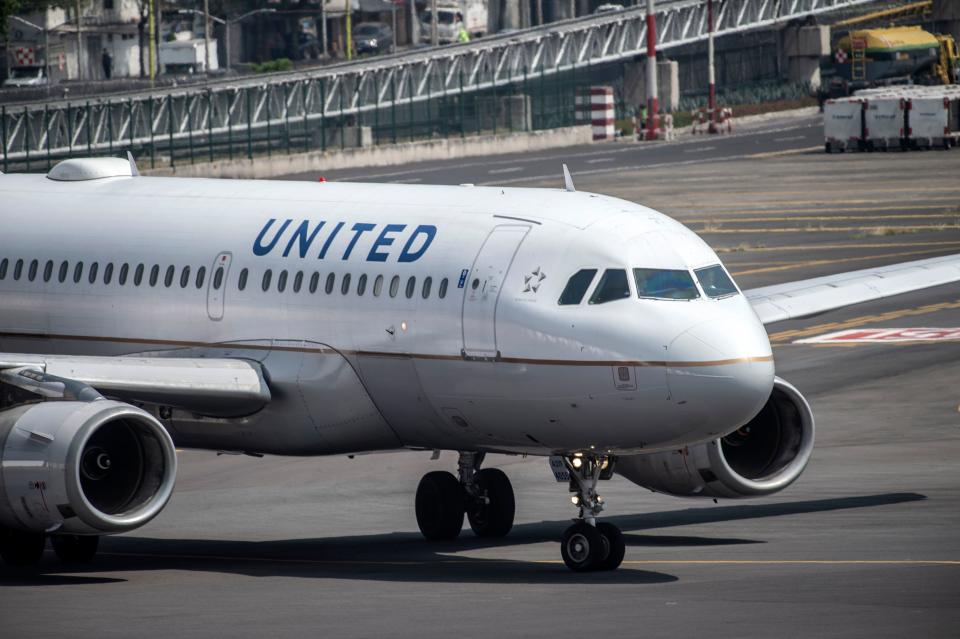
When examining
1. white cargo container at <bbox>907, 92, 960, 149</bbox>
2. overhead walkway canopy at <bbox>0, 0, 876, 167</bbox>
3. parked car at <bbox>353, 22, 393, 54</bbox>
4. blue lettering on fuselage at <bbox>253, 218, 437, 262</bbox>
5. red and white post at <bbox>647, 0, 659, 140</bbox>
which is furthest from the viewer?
parked car at <bbox>353, 22, 393, 54</bbox>

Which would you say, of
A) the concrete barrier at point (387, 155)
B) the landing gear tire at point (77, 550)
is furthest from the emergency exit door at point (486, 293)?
the concrete barrier at point (387, 155)

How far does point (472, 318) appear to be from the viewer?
2500 cm

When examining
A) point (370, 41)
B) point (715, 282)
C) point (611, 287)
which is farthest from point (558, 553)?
point (370, 41)

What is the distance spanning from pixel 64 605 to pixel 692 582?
7665mm

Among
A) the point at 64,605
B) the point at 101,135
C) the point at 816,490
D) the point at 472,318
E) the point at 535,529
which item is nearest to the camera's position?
the point at 64,605

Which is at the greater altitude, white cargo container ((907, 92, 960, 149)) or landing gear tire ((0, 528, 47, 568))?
white cargo container ((907, 92, 960, 149))

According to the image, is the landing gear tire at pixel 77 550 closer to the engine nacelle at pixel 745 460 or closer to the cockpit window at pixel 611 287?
the engine nacelle at pixel 745 460

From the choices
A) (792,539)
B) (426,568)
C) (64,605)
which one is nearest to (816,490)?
(792,539)

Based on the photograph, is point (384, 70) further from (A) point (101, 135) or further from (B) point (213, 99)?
(A) point (101, 135)

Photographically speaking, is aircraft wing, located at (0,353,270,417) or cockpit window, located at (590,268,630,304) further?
aircraft wing, located at (0,353,270,417)

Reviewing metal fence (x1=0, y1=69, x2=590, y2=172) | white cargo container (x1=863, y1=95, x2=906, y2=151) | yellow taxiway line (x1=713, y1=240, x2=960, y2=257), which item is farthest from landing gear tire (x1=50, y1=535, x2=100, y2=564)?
white cargo container (x1=863, y1=95, x2=906, y2=151)

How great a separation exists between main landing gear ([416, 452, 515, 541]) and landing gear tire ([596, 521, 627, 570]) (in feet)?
14.7

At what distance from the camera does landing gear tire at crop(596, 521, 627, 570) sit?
23969 millimetres

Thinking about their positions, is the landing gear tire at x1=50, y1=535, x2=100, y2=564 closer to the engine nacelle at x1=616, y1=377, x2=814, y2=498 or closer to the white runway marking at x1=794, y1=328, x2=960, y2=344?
the engine nacelle at x1=616, y1=377, x2=814, y2=498
